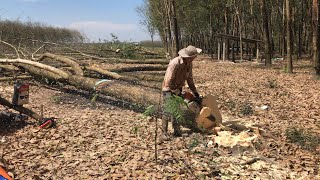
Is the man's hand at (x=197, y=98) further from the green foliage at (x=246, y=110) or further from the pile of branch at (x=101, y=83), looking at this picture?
the green foliage at (x=246, y=110)

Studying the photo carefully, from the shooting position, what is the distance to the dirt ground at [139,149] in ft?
17.1

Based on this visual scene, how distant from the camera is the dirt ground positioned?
5.23 meters

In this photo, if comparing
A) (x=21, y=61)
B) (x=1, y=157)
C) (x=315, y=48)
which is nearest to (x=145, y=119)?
(x=1, y=157)

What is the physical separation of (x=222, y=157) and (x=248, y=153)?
47 centimetres

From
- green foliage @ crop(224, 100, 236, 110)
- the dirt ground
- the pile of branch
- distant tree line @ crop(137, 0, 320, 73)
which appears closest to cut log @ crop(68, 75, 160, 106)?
the pile of branch

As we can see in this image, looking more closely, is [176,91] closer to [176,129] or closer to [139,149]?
[176,129]

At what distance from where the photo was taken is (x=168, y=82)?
21.3 feet

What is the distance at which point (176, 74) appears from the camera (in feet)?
21.3

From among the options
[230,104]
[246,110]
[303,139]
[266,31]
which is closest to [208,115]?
[303,139]

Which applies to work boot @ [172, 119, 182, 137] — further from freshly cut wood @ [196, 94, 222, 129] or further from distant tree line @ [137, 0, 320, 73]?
distant tree line @ [137, 0, 320, 73]

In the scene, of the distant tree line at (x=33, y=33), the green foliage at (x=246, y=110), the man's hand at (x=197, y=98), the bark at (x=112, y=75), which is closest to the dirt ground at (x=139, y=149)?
the green foliage at (x=246, y=110)

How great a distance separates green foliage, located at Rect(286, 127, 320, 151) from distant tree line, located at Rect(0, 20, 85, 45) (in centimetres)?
1650

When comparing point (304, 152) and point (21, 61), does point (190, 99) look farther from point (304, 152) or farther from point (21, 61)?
point (21, 61)

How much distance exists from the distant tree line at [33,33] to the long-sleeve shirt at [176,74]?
15.2m
